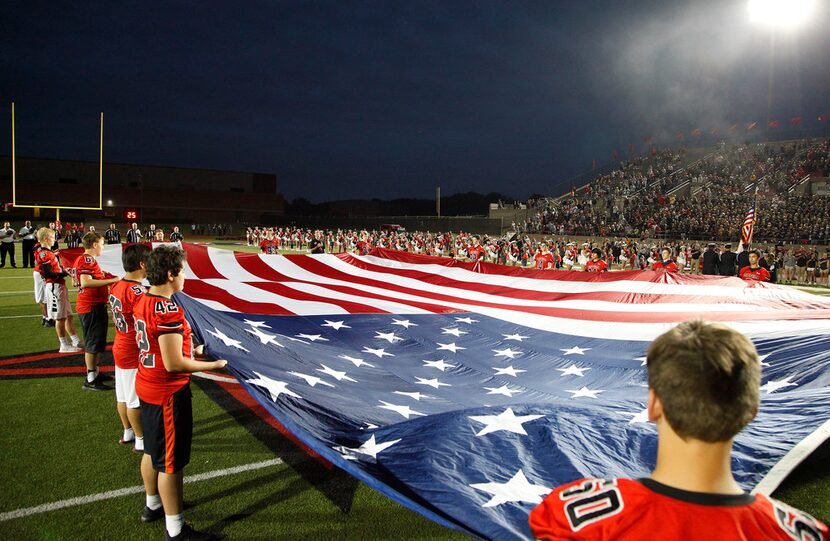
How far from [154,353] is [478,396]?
8.95 ft

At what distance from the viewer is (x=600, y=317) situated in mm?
6980

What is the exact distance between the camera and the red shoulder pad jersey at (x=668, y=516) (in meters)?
1.13

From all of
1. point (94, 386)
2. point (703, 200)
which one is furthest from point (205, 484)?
point (703, 200)

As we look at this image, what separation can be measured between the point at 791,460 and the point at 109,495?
15.2ft

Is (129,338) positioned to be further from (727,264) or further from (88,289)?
(727,264)

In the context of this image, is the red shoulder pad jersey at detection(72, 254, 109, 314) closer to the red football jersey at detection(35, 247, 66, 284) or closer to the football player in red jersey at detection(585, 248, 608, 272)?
the red football jersey at detection(35, 247, 66, 284)

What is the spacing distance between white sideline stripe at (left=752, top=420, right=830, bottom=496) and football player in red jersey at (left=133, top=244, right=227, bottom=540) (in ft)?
10.9

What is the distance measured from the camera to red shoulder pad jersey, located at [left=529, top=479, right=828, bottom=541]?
3.70ft

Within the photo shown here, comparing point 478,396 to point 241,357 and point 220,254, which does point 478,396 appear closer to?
point 241,357

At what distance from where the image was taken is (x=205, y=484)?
13.0 feet

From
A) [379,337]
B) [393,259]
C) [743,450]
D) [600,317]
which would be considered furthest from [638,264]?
[743,450]

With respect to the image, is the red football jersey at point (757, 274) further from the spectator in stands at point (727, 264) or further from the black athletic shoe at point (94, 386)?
the black athletic shoe at point (94, 386)

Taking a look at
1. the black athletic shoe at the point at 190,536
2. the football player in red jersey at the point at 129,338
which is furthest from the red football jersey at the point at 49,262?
the black athletic shoe at the point at 190,536

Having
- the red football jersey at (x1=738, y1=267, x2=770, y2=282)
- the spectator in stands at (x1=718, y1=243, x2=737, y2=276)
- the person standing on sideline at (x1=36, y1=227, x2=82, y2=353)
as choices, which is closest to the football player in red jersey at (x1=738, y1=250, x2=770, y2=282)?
the red football jersey at (x1=738, y1=267, x2=770, y2=282)
